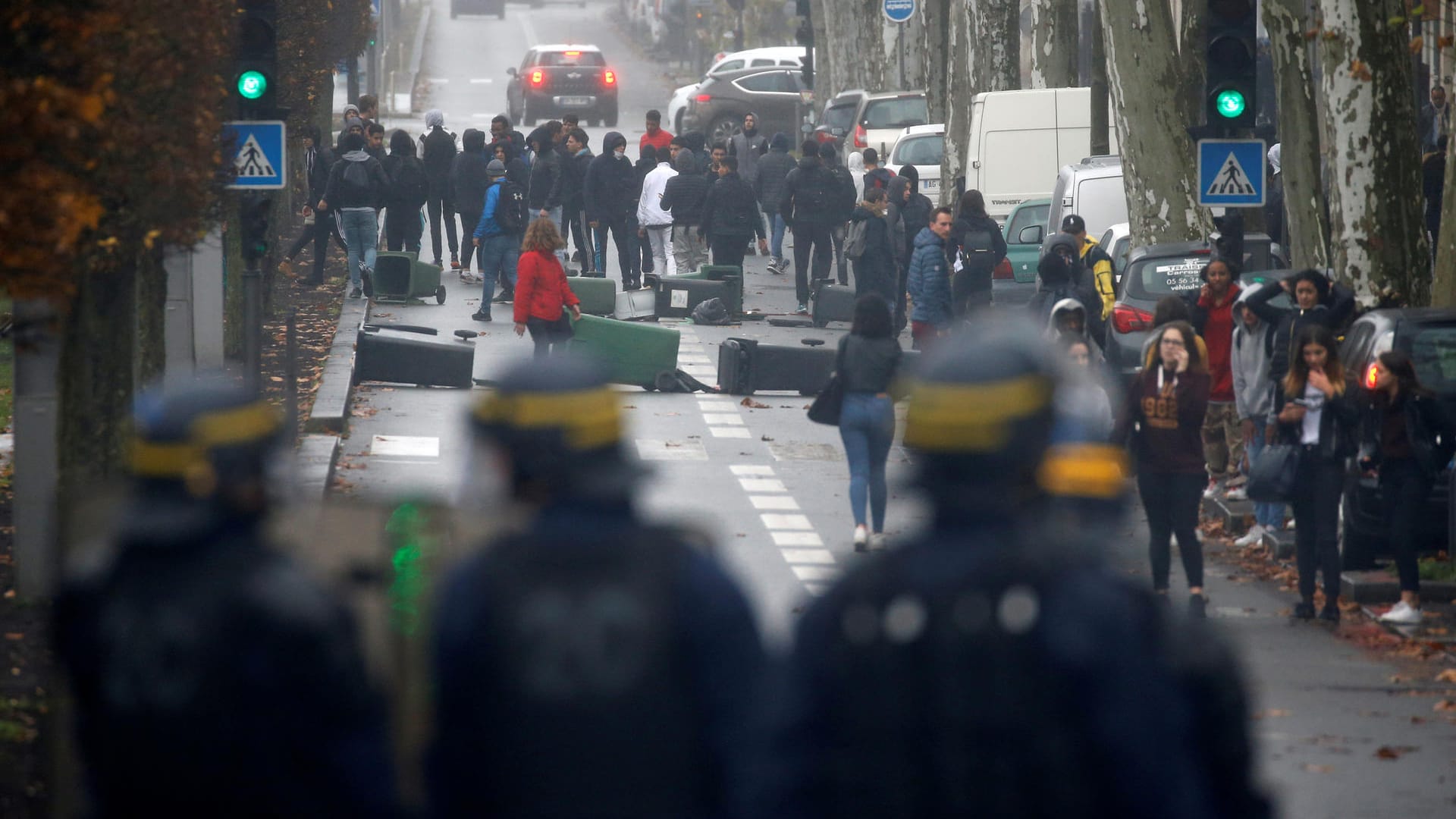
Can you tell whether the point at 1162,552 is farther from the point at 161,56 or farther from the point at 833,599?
the point at 833,599

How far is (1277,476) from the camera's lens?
10.5m

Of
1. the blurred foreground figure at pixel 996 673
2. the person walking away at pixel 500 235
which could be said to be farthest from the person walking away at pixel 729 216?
the blurred foreground figure at pixel 996 673

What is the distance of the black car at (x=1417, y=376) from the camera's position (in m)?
11.4

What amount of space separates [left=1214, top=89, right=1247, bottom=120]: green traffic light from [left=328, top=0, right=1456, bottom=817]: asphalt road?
2996 mm

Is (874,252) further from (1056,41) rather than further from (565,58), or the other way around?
(565,58)

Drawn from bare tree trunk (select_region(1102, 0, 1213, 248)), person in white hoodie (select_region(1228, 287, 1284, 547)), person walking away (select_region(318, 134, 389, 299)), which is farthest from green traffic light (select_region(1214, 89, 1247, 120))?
person walking away (select_region(318, 134, 389, 299))

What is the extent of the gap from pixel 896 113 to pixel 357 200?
16.4 m

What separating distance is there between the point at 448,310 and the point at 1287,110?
1034 cm

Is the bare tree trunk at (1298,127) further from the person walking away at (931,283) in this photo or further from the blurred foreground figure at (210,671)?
the blurred foreground figure at (210,671)

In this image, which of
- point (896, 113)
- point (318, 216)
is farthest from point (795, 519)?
point (896, 113)

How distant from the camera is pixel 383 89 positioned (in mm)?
57938

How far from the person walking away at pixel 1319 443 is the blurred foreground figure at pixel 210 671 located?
7890 millimetres

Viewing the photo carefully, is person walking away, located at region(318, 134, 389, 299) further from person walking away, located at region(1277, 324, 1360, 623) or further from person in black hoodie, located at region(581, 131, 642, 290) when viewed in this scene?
person walking away, located at region(1277, 324, 1360, 623)

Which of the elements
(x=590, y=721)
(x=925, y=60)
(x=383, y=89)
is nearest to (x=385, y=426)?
(x=590, y=721)
